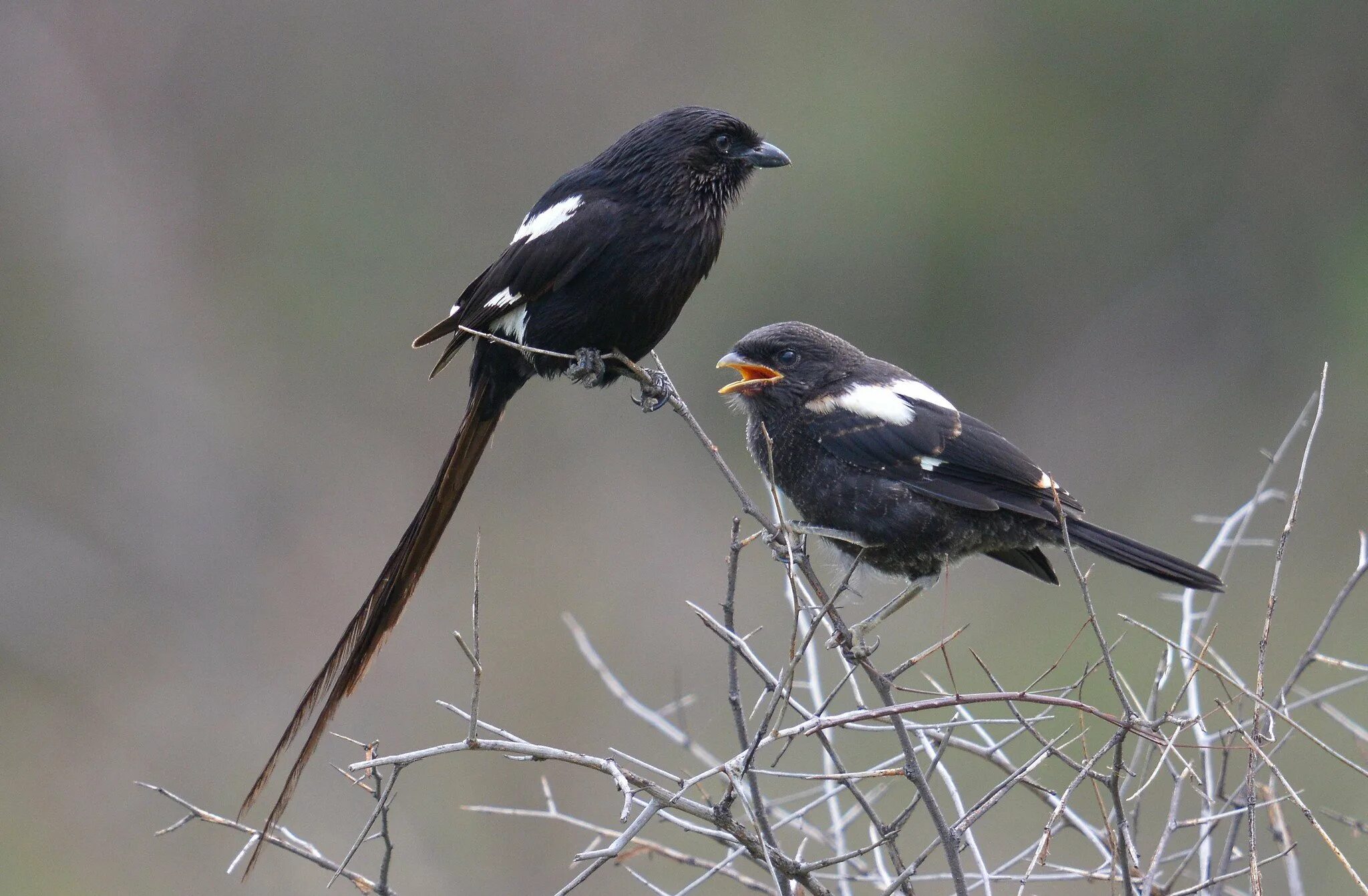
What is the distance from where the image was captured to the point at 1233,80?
811 centimetres

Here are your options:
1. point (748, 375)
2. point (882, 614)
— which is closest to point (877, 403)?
point (748, 375)

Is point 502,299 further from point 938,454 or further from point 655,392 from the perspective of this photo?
point 938,454

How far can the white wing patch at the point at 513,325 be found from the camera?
3.21 meters

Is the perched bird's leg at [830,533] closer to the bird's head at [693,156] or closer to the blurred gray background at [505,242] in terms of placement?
the bird's head at [693,156]

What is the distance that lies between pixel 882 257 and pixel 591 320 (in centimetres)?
528

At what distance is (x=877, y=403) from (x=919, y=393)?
0.51ft

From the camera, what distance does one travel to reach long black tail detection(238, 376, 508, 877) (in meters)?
2.35

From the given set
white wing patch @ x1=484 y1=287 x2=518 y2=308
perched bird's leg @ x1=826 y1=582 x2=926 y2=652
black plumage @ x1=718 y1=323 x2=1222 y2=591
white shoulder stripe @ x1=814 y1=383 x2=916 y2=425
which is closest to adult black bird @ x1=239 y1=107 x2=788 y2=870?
white wing patch @ x1=484 y1=287 x2=518 y2=308

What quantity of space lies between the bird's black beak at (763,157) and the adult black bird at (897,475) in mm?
503

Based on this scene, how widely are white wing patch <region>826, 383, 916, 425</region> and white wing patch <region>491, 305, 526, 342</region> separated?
743 millimetres

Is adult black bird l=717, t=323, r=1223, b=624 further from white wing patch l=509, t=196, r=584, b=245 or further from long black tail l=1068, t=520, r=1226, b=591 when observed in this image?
white wing patch l=509, t=196, r=584, b=245

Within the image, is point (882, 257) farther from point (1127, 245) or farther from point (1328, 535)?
point (1328, 535)

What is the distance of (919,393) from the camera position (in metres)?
3.13

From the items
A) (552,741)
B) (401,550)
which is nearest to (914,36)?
(552,741)
